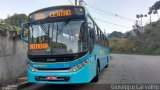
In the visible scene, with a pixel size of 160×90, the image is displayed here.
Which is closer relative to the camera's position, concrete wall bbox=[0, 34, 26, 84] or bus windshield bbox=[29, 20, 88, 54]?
bus windshield bbox=[29, 20, 88, 54]

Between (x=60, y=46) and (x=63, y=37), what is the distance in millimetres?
361

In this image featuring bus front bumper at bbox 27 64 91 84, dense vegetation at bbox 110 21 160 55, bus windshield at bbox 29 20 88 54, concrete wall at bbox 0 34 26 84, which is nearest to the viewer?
bus front bumper at bbox 27 64 91 84

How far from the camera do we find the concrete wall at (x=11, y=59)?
41.1ft

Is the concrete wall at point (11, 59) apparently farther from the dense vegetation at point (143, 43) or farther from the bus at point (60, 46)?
the dense vegetation at point (143, 43)

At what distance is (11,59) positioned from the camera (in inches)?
527

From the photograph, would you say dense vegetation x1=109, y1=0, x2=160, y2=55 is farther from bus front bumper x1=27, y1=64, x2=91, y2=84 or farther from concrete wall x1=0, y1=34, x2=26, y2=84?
bus front bumper x1=27, y1=64, x2=91, y2=84

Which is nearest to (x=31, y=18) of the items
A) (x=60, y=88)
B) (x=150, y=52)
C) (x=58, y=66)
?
(x=58, y=66)

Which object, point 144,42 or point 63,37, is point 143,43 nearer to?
point 144,42

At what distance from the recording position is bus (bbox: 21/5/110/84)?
10273 millimetres

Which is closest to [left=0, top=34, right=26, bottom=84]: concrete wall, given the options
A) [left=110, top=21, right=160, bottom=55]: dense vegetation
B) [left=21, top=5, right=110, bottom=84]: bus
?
[left=21, top=5, right=110, bottom=84]: bus

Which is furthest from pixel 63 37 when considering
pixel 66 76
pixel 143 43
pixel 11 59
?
pixel 143 43

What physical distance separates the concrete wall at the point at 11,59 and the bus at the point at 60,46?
2.08m

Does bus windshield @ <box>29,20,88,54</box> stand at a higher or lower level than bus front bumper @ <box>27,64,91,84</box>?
higher

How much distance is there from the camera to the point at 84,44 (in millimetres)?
10555
